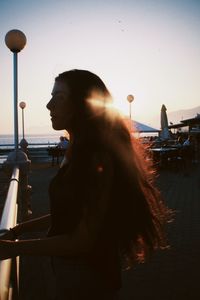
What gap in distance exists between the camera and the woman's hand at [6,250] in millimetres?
1336

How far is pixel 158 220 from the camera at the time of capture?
6.21 ft

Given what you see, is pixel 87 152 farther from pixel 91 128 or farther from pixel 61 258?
pixel 61 258

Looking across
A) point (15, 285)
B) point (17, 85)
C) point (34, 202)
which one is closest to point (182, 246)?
point (17, 85)

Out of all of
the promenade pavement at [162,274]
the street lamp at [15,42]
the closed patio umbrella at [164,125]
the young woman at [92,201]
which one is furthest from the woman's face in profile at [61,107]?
the closed patio umbrella at [164,125]

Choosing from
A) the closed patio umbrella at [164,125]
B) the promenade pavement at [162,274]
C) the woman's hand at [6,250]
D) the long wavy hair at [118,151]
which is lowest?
the promenade pavement at [162,274]

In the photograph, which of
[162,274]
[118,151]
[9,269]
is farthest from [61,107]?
[162,274]

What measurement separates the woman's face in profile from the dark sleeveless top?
0.22 m

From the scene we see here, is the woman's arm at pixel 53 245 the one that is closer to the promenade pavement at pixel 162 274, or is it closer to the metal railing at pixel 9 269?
the metal railing at pixel 9 269

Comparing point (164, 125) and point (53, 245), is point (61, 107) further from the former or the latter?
point (164, 125)

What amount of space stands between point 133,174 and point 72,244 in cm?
42

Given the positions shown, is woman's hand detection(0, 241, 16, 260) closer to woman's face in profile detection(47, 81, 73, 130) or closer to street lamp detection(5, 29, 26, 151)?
woman's face in profile detection(47, 81, 73, 130)

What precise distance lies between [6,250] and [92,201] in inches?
14.5

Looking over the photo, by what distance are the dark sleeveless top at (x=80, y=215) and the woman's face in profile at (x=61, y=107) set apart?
22cm

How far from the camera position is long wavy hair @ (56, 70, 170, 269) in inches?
59.9
